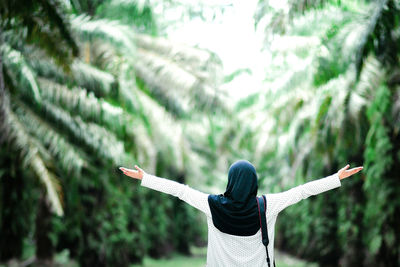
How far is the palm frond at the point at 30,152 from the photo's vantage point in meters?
7.85

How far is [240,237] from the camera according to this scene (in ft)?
11.3

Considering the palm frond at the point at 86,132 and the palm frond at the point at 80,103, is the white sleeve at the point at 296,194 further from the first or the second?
the palm frond at the point at 86,132

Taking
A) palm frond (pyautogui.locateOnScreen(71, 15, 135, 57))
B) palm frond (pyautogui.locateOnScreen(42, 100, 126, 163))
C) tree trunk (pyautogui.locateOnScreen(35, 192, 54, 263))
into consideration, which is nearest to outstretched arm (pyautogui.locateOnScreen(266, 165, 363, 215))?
palm frond (pyautogui.locateOnScreen(42, 100, 126, 163))

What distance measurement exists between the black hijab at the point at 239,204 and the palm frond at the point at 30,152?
4.89 meters

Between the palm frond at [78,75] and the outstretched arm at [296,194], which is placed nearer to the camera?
the outstretched arm at [296,194]

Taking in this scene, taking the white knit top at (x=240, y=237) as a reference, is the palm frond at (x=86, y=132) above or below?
below

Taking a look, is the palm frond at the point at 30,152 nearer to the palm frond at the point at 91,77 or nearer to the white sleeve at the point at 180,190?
the palm frond at the point at 91,77

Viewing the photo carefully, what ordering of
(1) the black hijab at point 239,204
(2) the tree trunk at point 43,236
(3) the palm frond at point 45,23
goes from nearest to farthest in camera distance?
(1) the black hijab at point 239,204, (3) the palm frond at point 45,23, (2) the tree trunk at point 43,236

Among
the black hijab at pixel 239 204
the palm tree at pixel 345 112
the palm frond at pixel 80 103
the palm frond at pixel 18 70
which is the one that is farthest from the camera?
the palm frond at pixel 80 103

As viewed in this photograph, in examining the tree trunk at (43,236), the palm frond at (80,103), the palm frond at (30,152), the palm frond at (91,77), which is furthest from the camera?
the tree trunk at (43,236)

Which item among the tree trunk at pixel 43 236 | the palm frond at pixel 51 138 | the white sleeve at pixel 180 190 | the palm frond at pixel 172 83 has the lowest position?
the tree trunk at pixel 43 236

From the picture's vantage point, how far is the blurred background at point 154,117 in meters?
7.57

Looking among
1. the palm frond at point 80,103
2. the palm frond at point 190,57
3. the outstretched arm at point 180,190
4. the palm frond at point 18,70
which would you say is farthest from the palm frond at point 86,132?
the outstretched arm at point 180,190

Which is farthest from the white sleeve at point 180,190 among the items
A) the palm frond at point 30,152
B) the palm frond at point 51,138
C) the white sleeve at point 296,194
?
Answer: the palm frond at point 51,138
